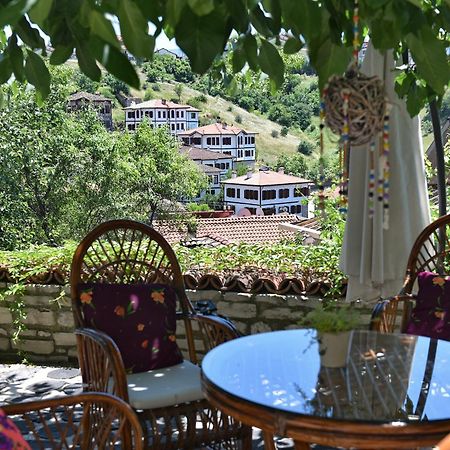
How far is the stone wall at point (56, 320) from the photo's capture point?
4066 mm

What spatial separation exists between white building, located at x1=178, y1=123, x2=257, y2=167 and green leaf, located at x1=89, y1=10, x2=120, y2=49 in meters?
50.2

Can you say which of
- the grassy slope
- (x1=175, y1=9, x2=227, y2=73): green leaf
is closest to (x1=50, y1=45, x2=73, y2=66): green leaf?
(x1=175, y1=9, x2=227, y2=73): green leaf

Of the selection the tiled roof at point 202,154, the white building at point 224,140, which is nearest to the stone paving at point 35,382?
the tiled roof at point 202,154

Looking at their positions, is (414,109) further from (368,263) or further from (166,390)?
(166,390)

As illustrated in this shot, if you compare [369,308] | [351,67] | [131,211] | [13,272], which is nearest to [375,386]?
[351,67]

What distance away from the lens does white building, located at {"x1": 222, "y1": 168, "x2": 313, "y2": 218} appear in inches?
1632

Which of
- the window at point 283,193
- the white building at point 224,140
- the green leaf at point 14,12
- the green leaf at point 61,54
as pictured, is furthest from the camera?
the white building at point 224,140

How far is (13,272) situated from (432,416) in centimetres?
304

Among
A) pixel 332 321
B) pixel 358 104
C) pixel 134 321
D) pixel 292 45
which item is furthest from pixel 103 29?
pixel 134 321

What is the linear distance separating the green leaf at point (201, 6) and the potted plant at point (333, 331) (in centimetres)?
129

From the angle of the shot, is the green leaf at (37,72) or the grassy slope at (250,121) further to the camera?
the grassy slope at (250,121)

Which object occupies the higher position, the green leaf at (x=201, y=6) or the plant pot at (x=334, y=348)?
the green leaf at (x=201, y=6)

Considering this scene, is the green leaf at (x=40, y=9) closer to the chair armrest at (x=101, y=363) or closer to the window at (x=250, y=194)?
the chair armrest at (x=101, y=363)

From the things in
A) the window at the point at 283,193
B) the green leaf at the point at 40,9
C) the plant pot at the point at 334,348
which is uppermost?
the green leaf at the point at 40,9
